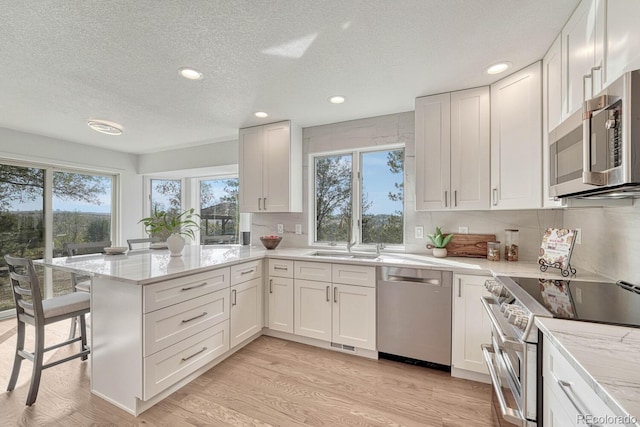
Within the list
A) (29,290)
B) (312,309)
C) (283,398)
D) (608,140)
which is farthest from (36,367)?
(608,140)

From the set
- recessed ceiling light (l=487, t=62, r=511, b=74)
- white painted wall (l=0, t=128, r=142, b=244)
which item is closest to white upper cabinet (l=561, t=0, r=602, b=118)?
recessed ceiling light (l=487, t=62, r=511, b=74)

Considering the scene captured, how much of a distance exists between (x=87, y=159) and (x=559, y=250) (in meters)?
5.68

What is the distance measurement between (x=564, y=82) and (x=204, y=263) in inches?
108

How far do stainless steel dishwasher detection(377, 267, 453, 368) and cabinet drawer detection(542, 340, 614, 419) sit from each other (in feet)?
3.76

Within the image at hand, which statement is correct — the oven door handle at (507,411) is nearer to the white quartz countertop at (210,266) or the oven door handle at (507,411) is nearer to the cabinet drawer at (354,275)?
the white quartz countertop at (210,266)

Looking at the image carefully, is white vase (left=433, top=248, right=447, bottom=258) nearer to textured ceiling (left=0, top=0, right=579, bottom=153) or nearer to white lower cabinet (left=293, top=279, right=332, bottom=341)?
white lower cabinet (left=293, top=279, right=332, bottom=341)

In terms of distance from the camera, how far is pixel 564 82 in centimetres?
153

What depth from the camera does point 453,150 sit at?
233 centimetres

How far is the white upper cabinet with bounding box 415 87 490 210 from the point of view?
222 centimetres

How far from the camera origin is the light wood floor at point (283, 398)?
1.67m

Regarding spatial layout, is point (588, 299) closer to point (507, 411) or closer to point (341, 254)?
point (507, 411)

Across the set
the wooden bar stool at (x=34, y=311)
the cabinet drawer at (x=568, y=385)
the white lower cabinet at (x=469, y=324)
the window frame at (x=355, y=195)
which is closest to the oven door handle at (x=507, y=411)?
the cabinet drawer at (x=568, y=385)

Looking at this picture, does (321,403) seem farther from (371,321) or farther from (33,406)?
(33,406)

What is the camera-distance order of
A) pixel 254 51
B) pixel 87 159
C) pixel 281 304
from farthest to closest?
pixel 87 159, pixel 281 304, pixel 254 51
